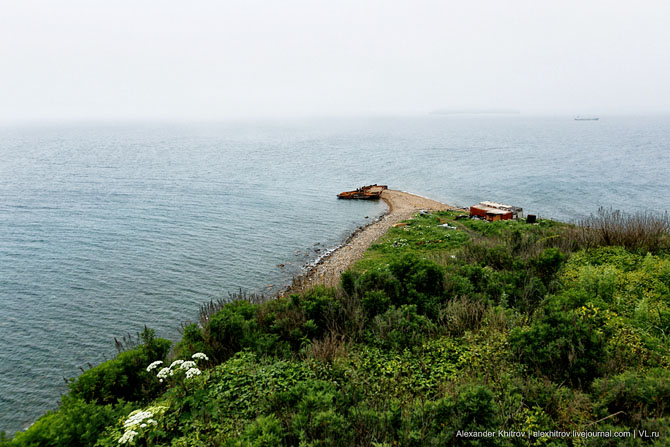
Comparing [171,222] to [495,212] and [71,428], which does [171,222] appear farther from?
[495,212]

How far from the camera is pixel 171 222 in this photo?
37281 millimetres

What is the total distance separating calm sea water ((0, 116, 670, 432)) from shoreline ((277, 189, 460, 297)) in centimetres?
185

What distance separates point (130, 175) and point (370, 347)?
65.4m

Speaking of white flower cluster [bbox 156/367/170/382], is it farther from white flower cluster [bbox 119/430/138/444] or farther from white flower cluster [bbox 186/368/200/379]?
white flower cluster [bbox 119/430/138/444]

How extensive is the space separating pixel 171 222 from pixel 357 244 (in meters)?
19.8

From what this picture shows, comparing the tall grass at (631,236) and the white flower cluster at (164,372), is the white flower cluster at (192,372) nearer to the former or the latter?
the white flower cluster at (164,372)

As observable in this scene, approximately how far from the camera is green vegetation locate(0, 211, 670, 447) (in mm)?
6719

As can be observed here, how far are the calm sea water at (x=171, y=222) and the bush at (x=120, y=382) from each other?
6825mm

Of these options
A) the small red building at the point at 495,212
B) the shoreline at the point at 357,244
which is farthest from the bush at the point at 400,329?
the small red building at the point at 495,212

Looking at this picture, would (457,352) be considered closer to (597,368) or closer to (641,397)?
(597,368)

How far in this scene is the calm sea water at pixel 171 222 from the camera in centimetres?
1902

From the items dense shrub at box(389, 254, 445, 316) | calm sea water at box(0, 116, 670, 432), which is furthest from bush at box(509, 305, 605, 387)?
calm sea water at box(0, 116, 670, 432)

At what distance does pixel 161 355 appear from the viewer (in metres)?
11.7

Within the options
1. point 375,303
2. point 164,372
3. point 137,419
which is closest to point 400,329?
point 375,303
